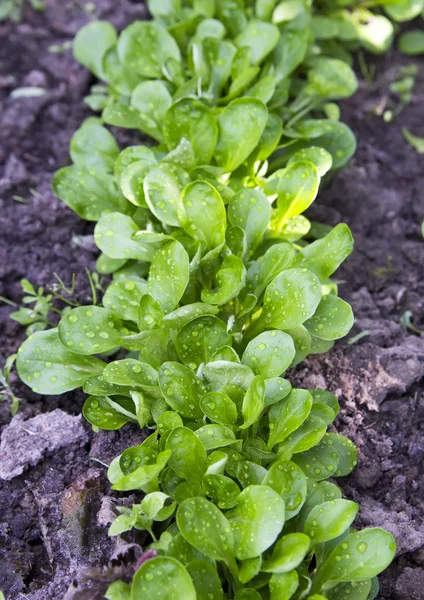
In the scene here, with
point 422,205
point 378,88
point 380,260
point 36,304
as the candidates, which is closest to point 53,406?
point 36,304

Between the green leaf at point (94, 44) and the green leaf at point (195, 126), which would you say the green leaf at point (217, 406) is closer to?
the green leaf at point (195, 126)

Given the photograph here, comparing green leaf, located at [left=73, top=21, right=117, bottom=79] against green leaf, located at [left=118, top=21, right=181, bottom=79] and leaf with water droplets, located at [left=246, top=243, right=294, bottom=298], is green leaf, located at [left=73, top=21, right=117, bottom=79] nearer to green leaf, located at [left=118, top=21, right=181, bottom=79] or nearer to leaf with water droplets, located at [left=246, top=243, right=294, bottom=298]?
green leaf, located at [left=118, top=21, right=181, bottom=79]

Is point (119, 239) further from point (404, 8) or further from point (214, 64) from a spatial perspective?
point (404, 8)

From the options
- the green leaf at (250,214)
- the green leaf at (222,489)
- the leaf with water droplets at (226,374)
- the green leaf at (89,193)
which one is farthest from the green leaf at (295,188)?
the green leaf at (222,489)

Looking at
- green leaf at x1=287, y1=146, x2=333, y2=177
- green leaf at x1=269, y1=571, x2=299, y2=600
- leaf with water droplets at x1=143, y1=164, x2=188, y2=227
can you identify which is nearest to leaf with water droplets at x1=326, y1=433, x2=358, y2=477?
green leaf at x1=269, y1=571, x2=299, y2=600

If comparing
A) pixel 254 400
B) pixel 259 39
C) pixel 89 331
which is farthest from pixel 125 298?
pixel 259 39

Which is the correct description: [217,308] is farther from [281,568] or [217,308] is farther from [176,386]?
[281,568]

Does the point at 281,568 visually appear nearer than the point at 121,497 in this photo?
Yes
